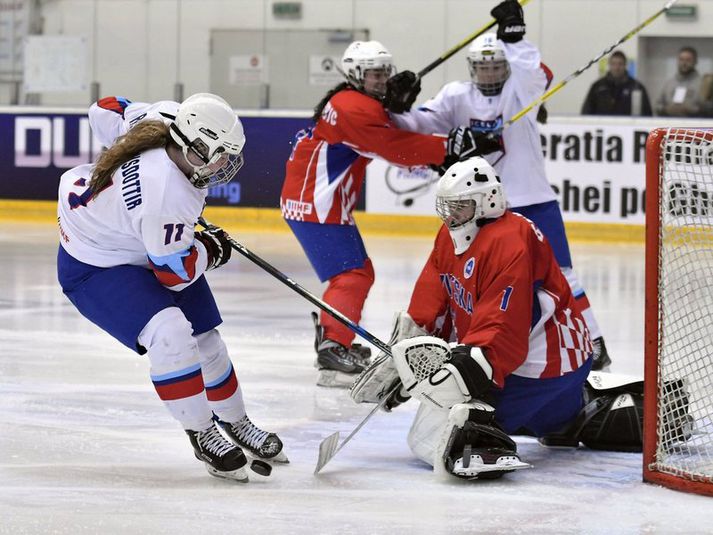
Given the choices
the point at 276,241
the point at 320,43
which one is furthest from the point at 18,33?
the point at 276,241

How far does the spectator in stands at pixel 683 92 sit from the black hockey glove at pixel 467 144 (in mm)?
5087

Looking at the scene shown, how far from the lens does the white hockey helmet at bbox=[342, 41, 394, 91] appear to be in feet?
16.8

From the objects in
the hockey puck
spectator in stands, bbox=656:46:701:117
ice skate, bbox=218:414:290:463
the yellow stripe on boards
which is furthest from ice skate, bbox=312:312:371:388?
spectator in stands, bbox=656:46:701:117

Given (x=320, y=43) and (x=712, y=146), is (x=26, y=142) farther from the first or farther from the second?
(x=712, y=146)

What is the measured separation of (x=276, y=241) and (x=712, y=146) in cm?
602

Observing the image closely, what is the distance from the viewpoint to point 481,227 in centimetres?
374

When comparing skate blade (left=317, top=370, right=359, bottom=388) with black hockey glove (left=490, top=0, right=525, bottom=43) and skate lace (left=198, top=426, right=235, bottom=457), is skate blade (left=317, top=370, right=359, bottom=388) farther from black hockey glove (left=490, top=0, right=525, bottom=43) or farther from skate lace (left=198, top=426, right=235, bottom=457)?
skate lace (left=198, top=426, right=235, bottom=457)

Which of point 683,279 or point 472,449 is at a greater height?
point 683,279

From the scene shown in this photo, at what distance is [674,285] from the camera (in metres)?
3.85

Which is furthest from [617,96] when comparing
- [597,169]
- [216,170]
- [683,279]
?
[216,170]

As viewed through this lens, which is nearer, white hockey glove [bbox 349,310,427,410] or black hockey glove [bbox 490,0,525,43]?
white hockey glove [bbox 349,310,427,410]

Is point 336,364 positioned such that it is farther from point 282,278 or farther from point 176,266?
point 176,266

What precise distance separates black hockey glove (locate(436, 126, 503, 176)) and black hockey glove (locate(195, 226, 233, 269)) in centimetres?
160

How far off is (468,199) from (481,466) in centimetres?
68
